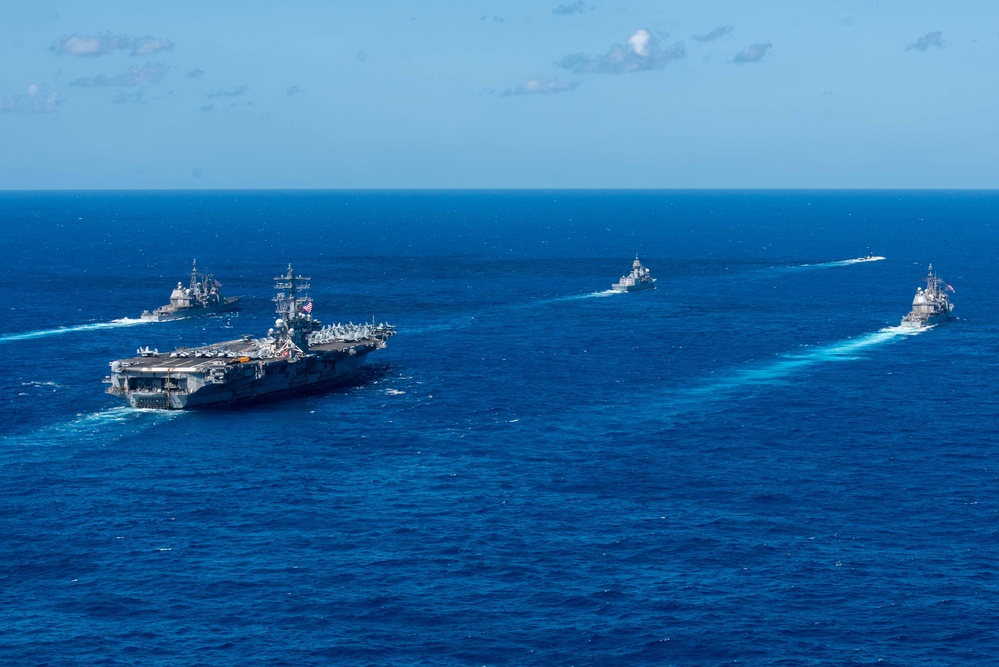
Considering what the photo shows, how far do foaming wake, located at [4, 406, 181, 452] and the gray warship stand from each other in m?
2.79

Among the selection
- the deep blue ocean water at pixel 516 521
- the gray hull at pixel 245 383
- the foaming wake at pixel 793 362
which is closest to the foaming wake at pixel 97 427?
the deep blue ocean water at pixel 516 521

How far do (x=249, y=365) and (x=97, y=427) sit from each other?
23.6 metres

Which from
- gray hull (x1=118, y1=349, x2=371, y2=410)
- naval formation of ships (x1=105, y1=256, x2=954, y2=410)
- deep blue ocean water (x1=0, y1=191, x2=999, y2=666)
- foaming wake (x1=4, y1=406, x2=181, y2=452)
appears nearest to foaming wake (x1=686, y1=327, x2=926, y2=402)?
deep blue ocean water (x1=0, y1=191, x2=999, y2=666)

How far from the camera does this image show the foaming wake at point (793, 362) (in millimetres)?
148750

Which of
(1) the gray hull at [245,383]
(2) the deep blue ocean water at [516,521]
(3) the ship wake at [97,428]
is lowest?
(2) the deep blue ocean water at [516,521]

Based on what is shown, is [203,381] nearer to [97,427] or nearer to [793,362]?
[97,427]

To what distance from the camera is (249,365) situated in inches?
5876

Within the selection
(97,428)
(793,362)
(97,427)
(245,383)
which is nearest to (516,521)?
(97,428)

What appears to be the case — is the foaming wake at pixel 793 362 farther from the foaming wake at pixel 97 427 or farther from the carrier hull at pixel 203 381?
the foaming wake at pixel 97 427

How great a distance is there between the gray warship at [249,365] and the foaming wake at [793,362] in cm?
5144

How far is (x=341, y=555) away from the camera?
90750mm

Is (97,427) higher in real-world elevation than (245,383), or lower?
lower

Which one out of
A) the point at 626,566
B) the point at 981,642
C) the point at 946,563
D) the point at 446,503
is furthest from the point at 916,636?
the point at 446,503

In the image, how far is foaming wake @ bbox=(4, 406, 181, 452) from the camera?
409 ft
